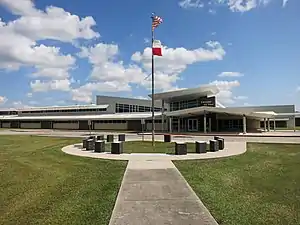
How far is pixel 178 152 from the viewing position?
17.5m

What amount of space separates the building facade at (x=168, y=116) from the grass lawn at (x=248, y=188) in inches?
915

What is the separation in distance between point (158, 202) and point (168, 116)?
41.7 meters

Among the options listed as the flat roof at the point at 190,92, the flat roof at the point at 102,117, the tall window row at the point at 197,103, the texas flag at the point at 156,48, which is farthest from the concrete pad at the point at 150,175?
the flat roof at the point at 102,117

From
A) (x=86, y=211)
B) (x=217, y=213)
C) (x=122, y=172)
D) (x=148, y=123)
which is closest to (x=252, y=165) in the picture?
(x=122, y=172)

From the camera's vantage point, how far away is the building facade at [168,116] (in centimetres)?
4600

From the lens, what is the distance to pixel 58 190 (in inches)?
372

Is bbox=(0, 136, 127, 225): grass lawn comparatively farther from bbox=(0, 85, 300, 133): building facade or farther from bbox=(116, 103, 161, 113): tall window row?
bbox=(116, 103, 161, 113): tall window row

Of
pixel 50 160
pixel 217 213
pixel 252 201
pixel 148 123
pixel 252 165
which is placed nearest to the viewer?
pixel 217 213

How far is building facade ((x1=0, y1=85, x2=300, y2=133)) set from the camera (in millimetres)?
46000

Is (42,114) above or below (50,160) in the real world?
above

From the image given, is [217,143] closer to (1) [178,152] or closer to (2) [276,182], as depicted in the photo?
(1) [178,152]

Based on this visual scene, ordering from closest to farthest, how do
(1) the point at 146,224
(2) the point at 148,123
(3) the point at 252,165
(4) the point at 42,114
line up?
(1) the point at 146,224 → (3) the point at 252,165 → (2) the point at 148,123 → (4) the point at 42,114

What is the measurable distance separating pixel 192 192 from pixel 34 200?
434 centimetres

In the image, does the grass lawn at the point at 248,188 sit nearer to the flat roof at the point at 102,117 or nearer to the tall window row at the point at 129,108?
the flat roof at the point at 102,117
